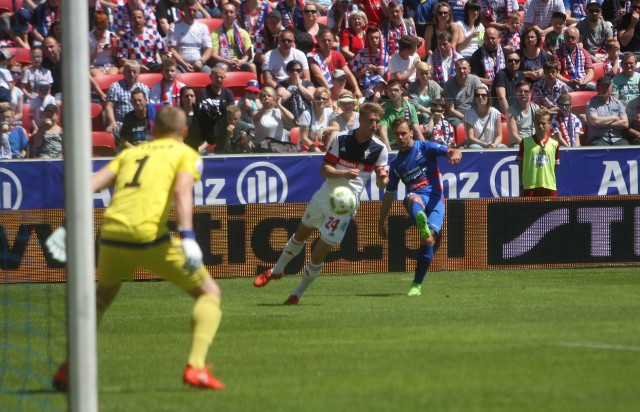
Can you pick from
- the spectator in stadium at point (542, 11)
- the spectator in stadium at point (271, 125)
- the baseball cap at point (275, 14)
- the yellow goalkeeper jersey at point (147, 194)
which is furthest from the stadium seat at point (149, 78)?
the yellow goalkeeper jersey at point (147, 194)

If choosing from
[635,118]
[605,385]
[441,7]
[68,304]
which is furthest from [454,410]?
[441,7]

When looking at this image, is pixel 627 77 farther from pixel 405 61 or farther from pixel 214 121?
pixel 214 121

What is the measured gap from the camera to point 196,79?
20.8 m

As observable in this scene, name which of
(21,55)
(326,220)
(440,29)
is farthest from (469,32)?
(326,220)

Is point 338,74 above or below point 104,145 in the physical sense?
above

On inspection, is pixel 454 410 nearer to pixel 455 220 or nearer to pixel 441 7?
pixel 455 220

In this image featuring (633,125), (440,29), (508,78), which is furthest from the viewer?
(440,29)

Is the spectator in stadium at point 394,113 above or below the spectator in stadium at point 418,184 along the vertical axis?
above

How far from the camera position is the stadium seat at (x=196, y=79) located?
810 inches

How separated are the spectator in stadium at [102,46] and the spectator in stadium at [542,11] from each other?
28.1ft

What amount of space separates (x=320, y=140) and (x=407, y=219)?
219 centimetres

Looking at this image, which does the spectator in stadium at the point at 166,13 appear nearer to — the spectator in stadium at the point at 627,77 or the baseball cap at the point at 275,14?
the baseball cap at the point at 275,14

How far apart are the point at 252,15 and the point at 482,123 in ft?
18.1

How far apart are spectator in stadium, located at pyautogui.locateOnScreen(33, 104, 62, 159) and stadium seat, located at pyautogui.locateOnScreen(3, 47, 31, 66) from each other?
287 cm
